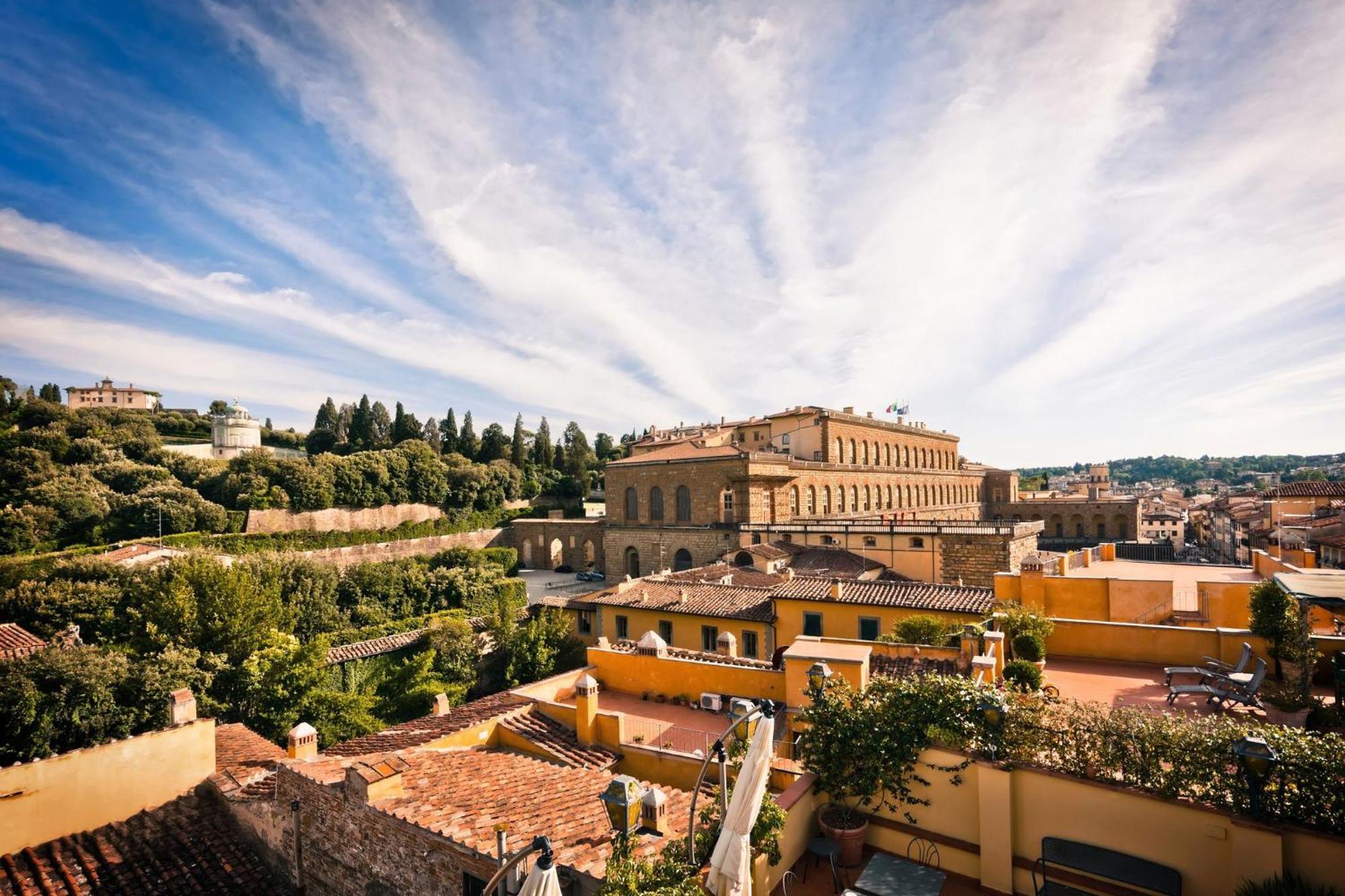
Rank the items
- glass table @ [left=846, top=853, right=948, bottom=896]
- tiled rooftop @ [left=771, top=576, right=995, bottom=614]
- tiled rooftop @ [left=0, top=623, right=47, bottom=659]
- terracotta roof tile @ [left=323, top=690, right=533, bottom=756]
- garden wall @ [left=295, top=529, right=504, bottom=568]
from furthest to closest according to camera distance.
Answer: garden wall @ [left=295, top=529, right=504, bottom=568] → tiled rooftop @ [left=0, top=623, right=47, bottom=659] → tiled rooftop @ [left=771, top=576, right=995, bottom=614] → terracotta roof tile @ [left=323, top=690, right=533, bottom=756] → glass table @ [left=846, top=853, right=948, bottom=896]

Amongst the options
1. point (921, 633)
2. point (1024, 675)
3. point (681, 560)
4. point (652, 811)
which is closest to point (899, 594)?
point (921, 633)

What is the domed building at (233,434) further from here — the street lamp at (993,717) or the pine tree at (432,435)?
the street lamp at (993,717)

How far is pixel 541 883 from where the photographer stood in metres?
3.18

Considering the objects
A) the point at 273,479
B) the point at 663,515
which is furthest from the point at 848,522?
the point at 273,479

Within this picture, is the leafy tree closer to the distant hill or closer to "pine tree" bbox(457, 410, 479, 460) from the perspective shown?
"pine tree" bbox(457, 410, 479, 460)

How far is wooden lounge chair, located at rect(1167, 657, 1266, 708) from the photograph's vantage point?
22.4ft

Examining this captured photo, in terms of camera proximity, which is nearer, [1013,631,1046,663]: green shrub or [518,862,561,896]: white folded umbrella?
[518,862,561,896]: white folded umbrella

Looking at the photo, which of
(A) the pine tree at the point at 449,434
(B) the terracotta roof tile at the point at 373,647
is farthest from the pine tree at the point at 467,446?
(B) the terracotta roof tile at the point at 373,647

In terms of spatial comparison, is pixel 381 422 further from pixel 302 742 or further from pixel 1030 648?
pixel 1030 648

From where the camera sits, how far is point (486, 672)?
2161 centimetres

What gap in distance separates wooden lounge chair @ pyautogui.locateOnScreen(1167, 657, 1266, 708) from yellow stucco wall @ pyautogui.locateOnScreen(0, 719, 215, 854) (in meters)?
14.8

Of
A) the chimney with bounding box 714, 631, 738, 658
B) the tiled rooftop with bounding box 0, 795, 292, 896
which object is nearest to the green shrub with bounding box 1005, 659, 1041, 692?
the chimney with bounding box 714, 631, 738, 658

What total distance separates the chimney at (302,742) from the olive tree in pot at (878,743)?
966 cm

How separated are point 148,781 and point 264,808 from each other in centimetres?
263
